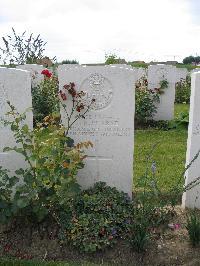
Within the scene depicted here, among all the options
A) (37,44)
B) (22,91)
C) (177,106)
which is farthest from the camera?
(177,106)

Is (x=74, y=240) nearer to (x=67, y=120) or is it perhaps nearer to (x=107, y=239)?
(x=107, y=239)

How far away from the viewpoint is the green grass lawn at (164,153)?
19.4 ft

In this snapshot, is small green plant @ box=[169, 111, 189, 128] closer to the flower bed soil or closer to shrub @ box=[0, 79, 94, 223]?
the flower bed soil

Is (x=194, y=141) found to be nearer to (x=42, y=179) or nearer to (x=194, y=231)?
(x=194, y=231)

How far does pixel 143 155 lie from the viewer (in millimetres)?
6996

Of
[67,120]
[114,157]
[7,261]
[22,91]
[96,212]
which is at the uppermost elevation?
[22,91]

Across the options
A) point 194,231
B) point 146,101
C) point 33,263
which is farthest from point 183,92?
point 33,263

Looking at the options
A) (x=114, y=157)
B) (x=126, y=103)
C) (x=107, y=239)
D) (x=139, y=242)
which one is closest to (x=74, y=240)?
(x=107, y=239)

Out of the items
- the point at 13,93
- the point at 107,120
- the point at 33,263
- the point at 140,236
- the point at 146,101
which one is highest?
the point at 13,93

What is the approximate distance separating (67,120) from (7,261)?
165 centimetres

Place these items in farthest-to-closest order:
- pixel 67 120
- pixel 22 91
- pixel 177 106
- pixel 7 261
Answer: pixel 177 106 < pixel 67 120 < pixel 22 91 < pixel 7 261

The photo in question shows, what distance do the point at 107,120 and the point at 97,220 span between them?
3.74 feet

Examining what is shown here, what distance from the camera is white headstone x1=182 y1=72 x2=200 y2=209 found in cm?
446

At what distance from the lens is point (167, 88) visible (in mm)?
10016
